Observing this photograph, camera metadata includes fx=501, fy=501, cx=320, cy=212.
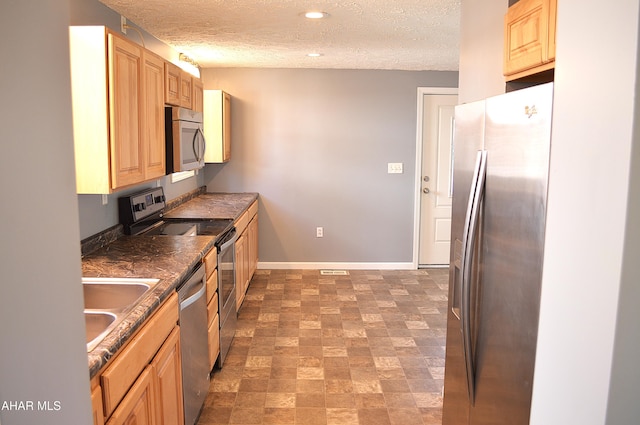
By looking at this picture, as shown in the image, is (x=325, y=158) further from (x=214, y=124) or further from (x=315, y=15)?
(x=315, y=15)

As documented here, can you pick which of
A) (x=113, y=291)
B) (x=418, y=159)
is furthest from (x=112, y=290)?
(x=418, y=159)

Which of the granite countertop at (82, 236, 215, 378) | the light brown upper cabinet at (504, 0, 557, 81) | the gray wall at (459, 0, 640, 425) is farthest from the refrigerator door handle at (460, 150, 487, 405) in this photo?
the granite countertop at (82, 236, 215, 378)

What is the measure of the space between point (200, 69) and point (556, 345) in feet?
16.8

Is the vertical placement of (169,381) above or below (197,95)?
below

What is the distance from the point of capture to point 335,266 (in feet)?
19.3

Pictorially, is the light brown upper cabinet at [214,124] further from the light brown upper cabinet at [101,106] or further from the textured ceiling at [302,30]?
the light brown upper cabinet at [101,106]

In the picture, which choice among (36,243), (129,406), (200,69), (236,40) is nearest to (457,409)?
(129,406)

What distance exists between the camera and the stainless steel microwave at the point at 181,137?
3.15 m

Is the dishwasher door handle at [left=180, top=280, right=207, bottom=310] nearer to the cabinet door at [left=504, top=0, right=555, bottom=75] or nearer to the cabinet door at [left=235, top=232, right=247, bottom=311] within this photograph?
the cabinet door at [left=235, top=232, right=247, bottom=311]

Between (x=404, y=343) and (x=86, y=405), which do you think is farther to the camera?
(x=404, y=343)

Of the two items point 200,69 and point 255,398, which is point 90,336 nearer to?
point 255,398

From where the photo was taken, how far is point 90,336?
5.70ft

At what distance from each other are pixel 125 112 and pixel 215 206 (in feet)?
7.03

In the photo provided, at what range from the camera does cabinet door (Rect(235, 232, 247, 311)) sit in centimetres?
411
